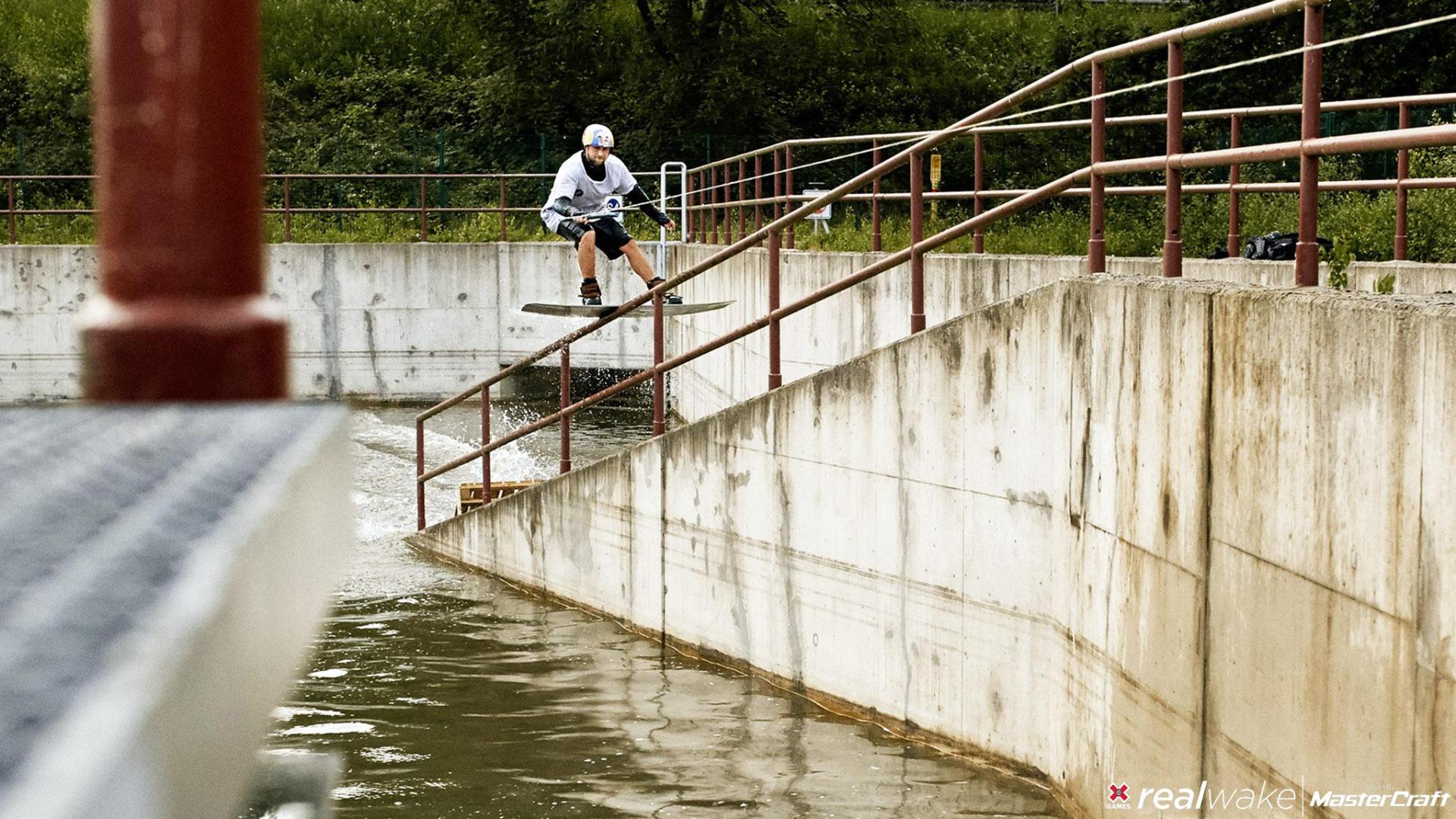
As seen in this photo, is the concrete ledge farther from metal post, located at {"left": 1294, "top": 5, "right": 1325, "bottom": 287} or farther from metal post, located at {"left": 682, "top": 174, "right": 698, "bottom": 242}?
metal post, located at {"left": 682, "top": 174, "right": 698, "bottom": 242}

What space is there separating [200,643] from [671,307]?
11.4 m

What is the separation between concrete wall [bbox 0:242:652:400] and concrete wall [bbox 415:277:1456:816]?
519 inches

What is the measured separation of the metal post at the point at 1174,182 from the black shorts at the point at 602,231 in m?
6.75

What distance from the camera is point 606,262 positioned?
24.8m

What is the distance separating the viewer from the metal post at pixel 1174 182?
691cm

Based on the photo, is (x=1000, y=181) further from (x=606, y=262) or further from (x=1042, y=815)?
(x=1042, y=815)

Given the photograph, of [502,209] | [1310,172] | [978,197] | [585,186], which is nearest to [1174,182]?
[1310,172]

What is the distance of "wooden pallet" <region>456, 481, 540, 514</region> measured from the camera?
14.0 meters

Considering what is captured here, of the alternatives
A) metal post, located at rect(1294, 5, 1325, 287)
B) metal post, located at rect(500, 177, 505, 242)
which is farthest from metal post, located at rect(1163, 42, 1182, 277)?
metal post, located at rect(500, 177, 505, 242)

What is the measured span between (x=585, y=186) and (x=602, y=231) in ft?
1.22

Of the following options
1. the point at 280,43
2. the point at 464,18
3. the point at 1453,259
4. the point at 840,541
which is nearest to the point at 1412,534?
the point at 840,541

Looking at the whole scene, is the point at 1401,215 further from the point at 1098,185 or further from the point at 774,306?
the point at 774,306

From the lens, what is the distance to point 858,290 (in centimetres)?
1282

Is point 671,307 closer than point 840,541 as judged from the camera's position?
No
